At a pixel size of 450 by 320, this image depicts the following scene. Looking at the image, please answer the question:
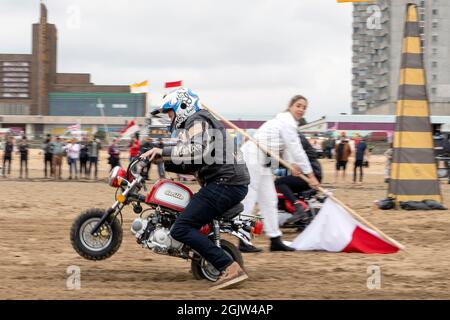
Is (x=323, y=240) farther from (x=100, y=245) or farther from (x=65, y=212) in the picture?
(x=65, y=212)

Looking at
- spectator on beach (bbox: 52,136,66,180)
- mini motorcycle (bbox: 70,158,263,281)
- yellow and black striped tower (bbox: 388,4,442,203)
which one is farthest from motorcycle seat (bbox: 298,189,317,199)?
spectator on beach (bbox: 52,136,66,180)

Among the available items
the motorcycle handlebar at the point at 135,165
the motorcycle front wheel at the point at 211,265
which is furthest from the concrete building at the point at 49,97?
the motorcycle front wheel at the point at 211,265

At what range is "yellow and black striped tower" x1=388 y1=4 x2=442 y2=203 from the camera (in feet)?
49.8

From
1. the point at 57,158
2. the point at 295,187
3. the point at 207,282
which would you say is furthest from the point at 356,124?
the point at 207,282

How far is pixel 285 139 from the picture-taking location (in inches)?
385

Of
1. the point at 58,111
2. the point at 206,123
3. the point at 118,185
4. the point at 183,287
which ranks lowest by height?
the point at 183,287

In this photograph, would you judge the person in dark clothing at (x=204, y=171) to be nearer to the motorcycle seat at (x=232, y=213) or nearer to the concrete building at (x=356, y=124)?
the motorcycle seat at (x=232, y=213)

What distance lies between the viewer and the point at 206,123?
7027mm

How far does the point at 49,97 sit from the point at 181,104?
116595 mm

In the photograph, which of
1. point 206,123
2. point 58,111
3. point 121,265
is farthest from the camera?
point 58,111

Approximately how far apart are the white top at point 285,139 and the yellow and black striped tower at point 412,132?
19.2 ft

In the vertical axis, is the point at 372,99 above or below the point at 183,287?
above
